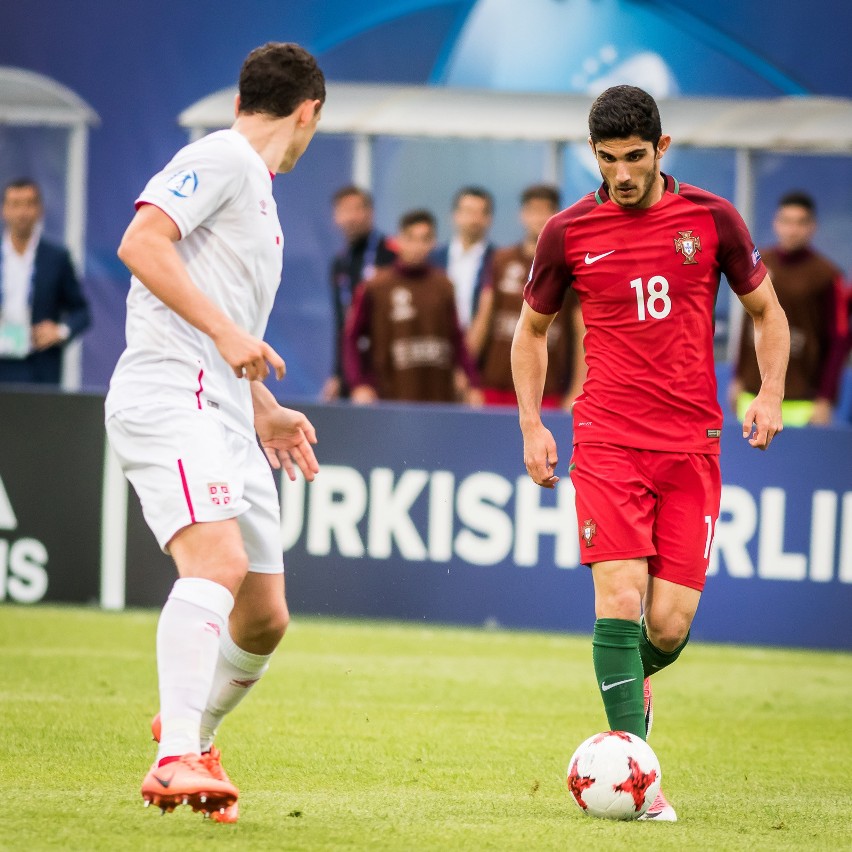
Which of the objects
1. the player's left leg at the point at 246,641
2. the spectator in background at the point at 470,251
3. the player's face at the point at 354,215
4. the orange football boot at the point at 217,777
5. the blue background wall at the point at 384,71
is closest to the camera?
the orange football boot at the point at 217,777

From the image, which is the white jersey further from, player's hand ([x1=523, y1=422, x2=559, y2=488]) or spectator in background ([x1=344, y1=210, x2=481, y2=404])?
spectator in background ([x1=344, y1=210, x2=481, y2=404])

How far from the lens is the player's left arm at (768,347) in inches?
214

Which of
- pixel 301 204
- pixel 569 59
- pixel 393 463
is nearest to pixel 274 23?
pixel 301 204

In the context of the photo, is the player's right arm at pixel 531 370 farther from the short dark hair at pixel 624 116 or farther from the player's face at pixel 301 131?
the player's face at pixel 301 131

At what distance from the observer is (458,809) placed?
519 cm

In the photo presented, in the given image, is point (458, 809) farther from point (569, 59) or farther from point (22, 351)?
point (569, 59)

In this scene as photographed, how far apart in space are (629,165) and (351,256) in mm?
7022

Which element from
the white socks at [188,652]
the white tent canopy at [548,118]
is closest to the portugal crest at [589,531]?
the white socks at [188,652]

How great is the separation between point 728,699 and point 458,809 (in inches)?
133

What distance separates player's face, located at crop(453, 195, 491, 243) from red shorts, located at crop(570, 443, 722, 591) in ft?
21.6

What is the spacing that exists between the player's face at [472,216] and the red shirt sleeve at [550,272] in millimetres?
6342

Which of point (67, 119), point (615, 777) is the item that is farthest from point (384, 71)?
point (615, 777)

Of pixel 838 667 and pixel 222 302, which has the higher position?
pixel 222 302

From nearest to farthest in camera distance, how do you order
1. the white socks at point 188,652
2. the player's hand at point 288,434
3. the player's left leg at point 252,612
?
the white socks at point 188,652
the player's left leg at point 252,612
the player's hand at point 288,434
